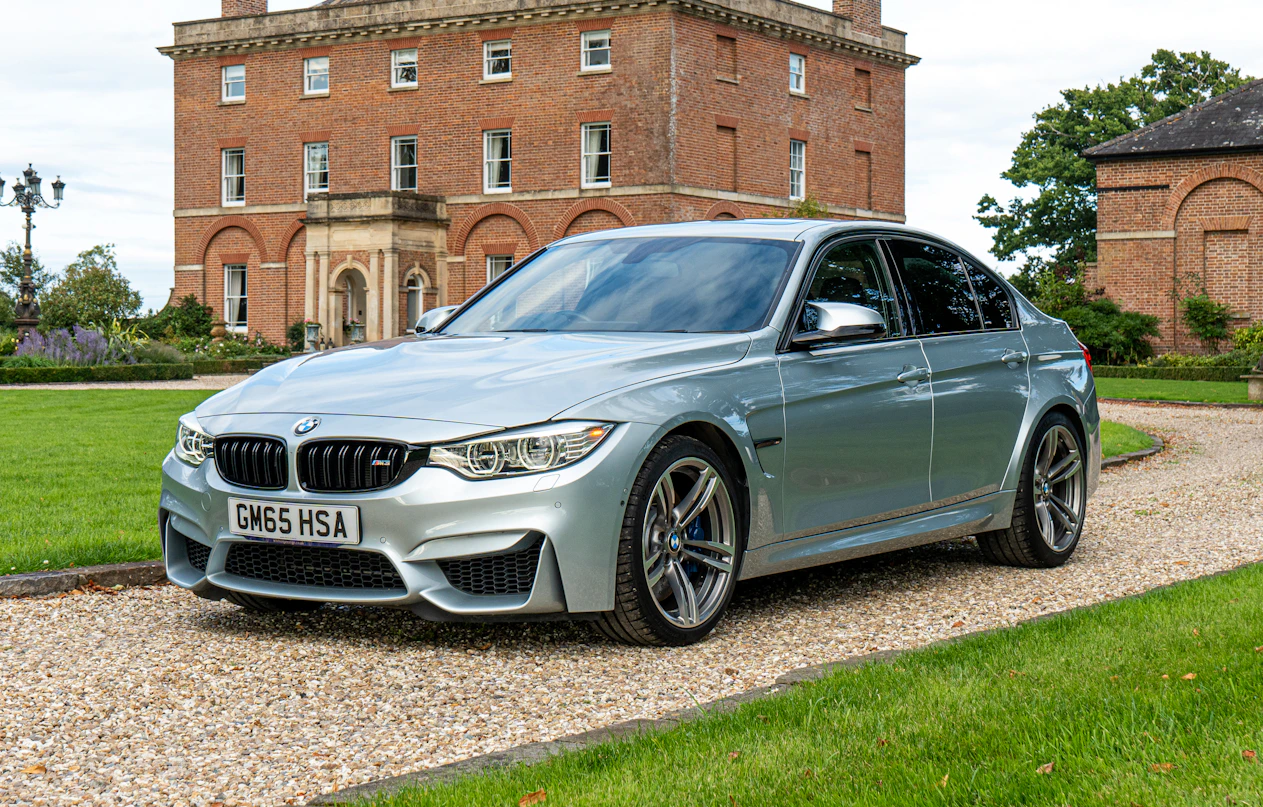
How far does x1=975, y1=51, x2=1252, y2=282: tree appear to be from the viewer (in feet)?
188

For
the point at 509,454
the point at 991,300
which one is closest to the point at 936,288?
the point at 991,300

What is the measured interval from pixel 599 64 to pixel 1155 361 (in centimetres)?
1802

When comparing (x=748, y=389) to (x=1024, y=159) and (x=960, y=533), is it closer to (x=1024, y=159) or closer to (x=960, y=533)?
(x=960, y=533)

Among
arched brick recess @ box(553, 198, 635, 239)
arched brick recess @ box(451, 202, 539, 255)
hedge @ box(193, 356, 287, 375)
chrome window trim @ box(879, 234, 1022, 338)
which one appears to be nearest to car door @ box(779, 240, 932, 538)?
chrome window trim @ box(879, 234, 1022, 338)

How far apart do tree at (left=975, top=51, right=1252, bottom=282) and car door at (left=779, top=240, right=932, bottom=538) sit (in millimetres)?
52390

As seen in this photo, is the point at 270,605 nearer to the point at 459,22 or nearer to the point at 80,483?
the point at 80,483

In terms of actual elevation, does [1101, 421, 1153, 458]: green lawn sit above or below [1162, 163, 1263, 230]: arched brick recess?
below

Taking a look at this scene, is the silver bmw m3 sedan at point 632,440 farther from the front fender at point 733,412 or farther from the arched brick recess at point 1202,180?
the arched brick recess at point 1202,180

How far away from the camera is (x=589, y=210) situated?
4259 centimetres

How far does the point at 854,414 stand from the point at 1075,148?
5650 cm

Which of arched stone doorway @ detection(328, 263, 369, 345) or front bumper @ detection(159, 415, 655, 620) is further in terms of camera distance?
arched stone doorway @ detection(328, 263, 369, 345)

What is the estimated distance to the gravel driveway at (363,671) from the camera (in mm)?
3977

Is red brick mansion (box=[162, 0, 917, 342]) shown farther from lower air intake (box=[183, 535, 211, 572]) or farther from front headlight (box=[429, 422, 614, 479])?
front headlight (box=[429, 422, 614, 479])

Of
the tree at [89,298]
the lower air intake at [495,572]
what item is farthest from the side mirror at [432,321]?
the tree at [89,298]
